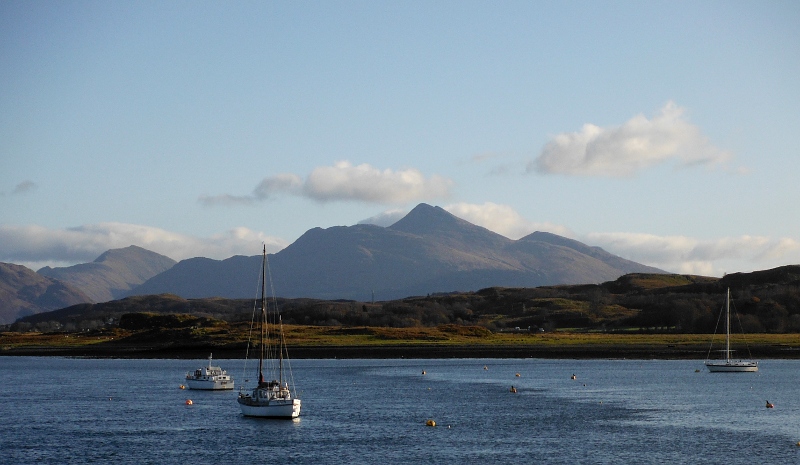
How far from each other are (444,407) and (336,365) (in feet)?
222

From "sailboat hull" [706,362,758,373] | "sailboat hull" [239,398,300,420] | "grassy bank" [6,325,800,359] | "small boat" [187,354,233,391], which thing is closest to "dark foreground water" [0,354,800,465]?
"sailboat hull" [239,398,300,420]

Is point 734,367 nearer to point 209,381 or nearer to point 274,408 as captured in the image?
point 209,381

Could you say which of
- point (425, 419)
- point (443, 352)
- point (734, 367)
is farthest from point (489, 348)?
point (425, 419)

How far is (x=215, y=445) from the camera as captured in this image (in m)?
65.9

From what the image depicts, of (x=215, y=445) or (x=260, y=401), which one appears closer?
(x=215, y=445)

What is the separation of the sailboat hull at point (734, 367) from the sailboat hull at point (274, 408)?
7370 centimetres

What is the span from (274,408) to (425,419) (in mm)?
12594

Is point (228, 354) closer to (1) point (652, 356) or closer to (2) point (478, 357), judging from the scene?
(2) point (478, 357)

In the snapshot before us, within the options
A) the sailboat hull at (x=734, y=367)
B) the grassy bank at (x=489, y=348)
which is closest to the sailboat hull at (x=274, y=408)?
the sailboat hull at (x=734, y=367)

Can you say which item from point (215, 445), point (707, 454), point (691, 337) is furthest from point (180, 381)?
point (691, 337)

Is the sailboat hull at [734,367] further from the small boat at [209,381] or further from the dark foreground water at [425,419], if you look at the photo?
the small boat at [209,381]

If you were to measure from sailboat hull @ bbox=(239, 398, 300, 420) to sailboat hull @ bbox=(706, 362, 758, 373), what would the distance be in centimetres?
7370

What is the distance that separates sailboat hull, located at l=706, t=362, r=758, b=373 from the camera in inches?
5059

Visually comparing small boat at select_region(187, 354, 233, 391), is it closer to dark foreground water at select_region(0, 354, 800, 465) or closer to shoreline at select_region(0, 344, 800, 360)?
dark foreground water at select_region(0, 354, 800, 465)
